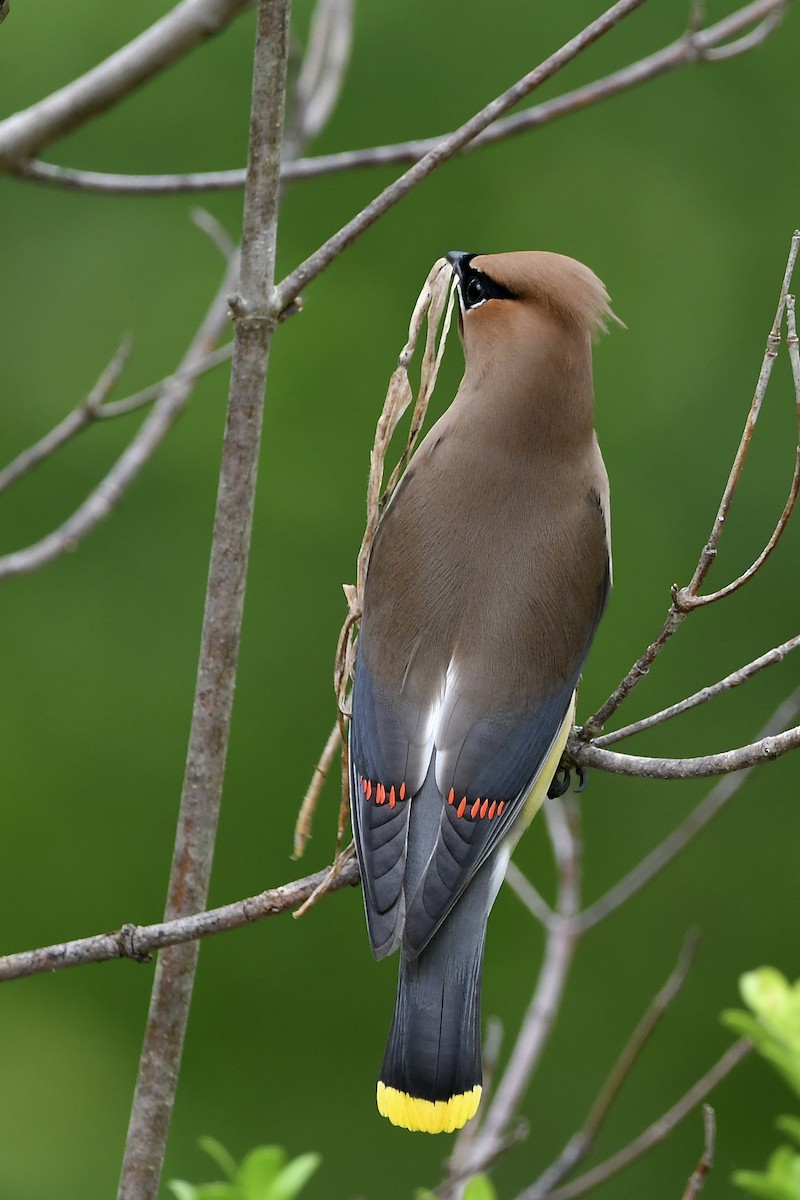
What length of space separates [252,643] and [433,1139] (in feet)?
4.33

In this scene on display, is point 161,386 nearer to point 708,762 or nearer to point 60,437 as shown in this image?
point 60,437

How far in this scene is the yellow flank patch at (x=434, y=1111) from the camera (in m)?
2.06

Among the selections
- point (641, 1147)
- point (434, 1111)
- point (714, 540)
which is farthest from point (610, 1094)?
point (714, 540)

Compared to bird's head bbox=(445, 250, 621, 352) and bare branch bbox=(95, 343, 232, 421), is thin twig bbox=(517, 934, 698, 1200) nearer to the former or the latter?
bird's head bbox=(445, 250, 621, 352)

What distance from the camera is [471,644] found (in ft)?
7.16

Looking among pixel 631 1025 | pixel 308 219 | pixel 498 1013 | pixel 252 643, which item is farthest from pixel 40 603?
pixel 631 1025

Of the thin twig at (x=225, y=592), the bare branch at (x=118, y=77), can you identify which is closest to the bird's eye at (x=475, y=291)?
the bare branch at (x=118, y=77)

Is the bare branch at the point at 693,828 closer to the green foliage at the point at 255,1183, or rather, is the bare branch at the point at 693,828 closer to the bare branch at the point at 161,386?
the green foliage at the point at 255,1183

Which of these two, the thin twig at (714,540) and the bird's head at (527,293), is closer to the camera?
the thin twig at (714,540)

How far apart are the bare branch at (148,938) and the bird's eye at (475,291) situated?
88cm

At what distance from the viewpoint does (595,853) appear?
456 centimetres

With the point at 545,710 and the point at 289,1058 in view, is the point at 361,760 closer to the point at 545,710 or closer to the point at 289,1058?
the point at 545,710

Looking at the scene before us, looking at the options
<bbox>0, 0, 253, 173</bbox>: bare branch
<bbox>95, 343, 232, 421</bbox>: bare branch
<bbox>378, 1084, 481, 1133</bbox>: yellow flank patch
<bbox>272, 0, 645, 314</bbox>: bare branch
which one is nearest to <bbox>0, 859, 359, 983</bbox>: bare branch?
Answer: <bbox>378, 1084, 481, 1133</bbox>: yellow flank patch

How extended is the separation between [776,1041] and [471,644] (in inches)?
23.1
